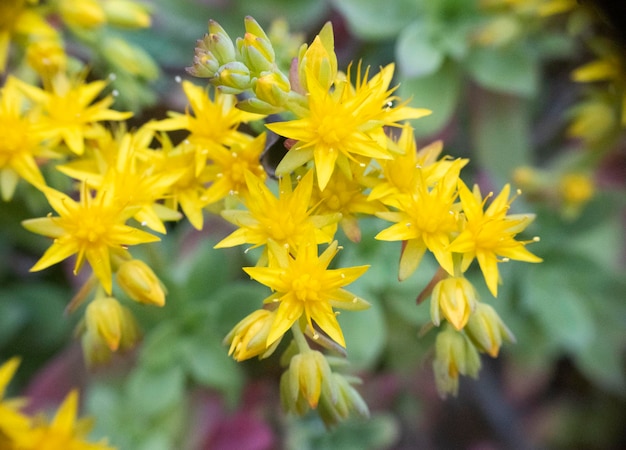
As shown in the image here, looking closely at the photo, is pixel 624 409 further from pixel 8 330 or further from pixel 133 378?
pixel 8 330

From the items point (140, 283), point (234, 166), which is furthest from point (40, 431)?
point (234, 166)

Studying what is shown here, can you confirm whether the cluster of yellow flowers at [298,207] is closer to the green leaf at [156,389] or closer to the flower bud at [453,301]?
the flower bud at [453,301]

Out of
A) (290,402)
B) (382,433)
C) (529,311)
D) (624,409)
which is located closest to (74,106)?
(290,402)

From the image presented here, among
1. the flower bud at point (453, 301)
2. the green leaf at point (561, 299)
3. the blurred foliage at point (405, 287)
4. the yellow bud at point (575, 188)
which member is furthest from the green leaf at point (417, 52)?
the flower bud at point (453, 301)

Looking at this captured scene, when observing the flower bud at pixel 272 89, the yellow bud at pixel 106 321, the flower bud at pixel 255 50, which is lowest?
the yellow bud at pixel 106 321

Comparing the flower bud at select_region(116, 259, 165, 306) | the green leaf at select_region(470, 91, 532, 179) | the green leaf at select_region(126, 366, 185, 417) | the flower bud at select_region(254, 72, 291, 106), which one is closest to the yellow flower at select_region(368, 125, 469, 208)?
the flower bud at select_region(254, 72, 291, 106)

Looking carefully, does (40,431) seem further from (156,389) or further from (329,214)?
(329,214)
